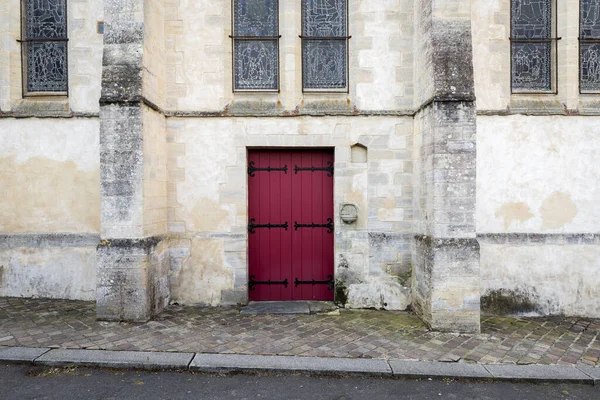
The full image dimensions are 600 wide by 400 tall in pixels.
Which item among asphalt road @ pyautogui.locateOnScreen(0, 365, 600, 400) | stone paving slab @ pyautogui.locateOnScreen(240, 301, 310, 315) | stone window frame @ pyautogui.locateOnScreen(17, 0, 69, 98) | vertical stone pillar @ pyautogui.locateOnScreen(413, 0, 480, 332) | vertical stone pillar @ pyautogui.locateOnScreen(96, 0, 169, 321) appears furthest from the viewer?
stone window frame @ pyautogui.locateOnScreen(17, 0, 69, 98)

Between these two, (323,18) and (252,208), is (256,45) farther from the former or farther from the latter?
(252,208)

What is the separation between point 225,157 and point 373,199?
235 centimetres

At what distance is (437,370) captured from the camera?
3902mm

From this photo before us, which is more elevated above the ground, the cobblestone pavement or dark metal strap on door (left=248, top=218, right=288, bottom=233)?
dark metal strap on door (left=248, top=218, right=288, bottom=233)

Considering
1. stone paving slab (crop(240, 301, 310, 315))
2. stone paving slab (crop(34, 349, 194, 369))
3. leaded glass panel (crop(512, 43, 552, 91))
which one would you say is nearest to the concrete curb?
stone paving slab (crop(34, 349, 194, 369))

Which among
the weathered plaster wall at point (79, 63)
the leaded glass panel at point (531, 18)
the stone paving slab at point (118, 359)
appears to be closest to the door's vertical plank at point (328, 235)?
the stone paving slab at point (118, 359)

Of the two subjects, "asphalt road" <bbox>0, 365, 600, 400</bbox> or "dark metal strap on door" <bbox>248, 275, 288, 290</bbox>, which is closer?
"asphalt road" <bbox>0, 365, 600, 400</bbox>

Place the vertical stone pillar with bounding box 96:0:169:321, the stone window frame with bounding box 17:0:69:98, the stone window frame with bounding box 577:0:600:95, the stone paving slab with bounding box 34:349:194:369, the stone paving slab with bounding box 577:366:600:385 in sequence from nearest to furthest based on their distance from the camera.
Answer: the stone paving slab with bounding box 577:366:600:385, the stone paving slab with bounding box 34:349:194:369, the vertical stone pillar with bounding box 96:0:169:321, the stone window frame with bounding box 577:0:600:95, the stone window frame with bounding box 17:0:69:98

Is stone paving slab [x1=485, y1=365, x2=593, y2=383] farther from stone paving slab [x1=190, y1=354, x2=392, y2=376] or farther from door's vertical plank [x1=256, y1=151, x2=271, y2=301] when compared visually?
door's vertical plank [x1=256, y1=151, x2=271, y2=301]

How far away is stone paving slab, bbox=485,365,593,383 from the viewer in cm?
379

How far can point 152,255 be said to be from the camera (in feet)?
17.5

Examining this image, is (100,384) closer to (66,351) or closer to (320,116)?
(66,351)

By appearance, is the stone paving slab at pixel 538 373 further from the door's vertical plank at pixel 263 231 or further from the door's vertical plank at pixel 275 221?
the door's vertical plank at pixel 263 231

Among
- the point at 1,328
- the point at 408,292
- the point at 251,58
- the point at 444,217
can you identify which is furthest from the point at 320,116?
the point at 1,328
